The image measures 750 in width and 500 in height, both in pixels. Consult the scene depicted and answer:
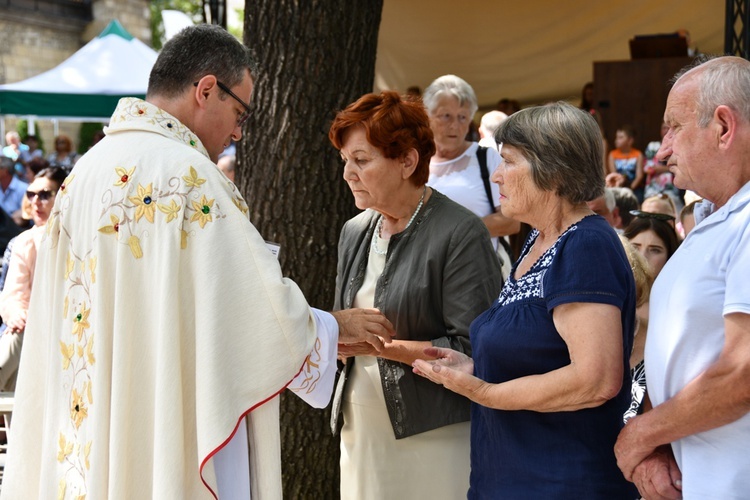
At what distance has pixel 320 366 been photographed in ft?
9.46

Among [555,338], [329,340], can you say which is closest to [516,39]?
[329,340]

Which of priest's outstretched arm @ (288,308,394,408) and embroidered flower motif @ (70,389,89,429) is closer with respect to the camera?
embroidered flower motif @ (70,389,89,429)

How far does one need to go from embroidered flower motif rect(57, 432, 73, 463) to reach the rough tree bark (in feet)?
5.80

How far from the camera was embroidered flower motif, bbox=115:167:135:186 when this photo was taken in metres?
2.69

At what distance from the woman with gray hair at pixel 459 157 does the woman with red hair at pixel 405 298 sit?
160 centimetres

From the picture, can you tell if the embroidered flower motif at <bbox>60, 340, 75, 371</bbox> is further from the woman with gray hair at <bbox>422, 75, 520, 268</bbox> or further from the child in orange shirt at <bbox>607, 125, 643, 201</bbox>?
the child in orange shirt at <bbox>607, 125, 643, 201</bbox>

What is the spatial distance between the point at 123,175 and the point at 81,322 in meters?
0.47

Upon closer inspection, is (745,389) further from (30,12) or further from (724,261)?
(30,12)

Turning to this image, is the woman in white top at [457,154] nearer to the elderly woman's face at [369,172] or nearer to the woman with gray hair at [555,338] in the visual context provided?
the elderly woman's face at [369,172]

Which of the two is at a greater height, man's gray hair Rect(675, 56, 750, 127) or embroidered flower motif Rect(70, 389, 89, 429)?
man's gray hair Rect(675, 56, 750, 127)

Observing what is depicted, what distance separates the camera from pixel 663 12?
10.1 m

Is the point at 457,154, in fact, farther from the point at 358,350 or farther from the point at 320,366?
the point at 320,366

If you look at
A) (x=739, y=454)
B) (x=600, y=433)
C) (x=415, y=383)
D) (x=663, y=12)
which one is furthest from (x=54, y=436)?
(x=663, y=12)

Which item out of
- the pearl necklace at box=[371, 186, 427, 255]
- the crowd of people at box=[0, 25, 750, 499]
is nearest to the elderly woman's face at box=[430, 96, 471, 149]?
the pearl necklace at box=[371, 186, 427, 255]
